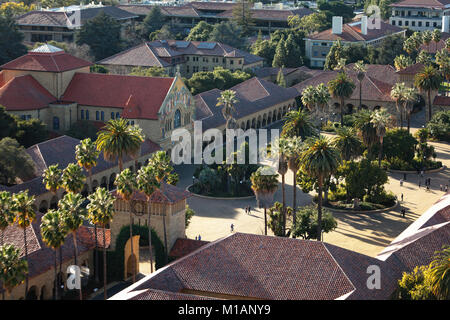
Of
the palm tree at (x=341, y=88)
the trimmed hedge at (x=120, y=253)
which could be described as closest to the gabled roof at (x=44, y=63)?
the palm tree at (x=341, y=88)

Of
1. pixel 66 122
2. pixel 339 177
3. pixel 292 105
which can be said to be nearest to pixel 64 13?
pixel 292 105

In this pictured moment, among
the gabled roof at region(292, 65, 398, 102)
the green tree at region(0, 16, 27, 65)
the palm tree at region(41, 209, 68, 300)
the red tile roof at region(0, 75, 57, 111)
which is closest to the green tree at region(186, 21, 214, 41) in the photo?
the gabled roof at region(292, 65, 398, 102)

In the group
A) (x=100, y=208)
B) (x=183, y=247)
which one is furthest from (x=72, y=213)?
(x=183, y=247)

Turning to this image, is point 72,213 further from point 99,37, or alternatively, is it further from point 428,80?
point 99,37

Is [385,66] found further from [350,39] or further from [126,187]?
[126,187]

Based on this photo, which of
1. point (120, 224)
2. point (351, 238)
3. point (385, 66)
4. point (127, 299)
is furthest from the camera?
point (385, 66)
